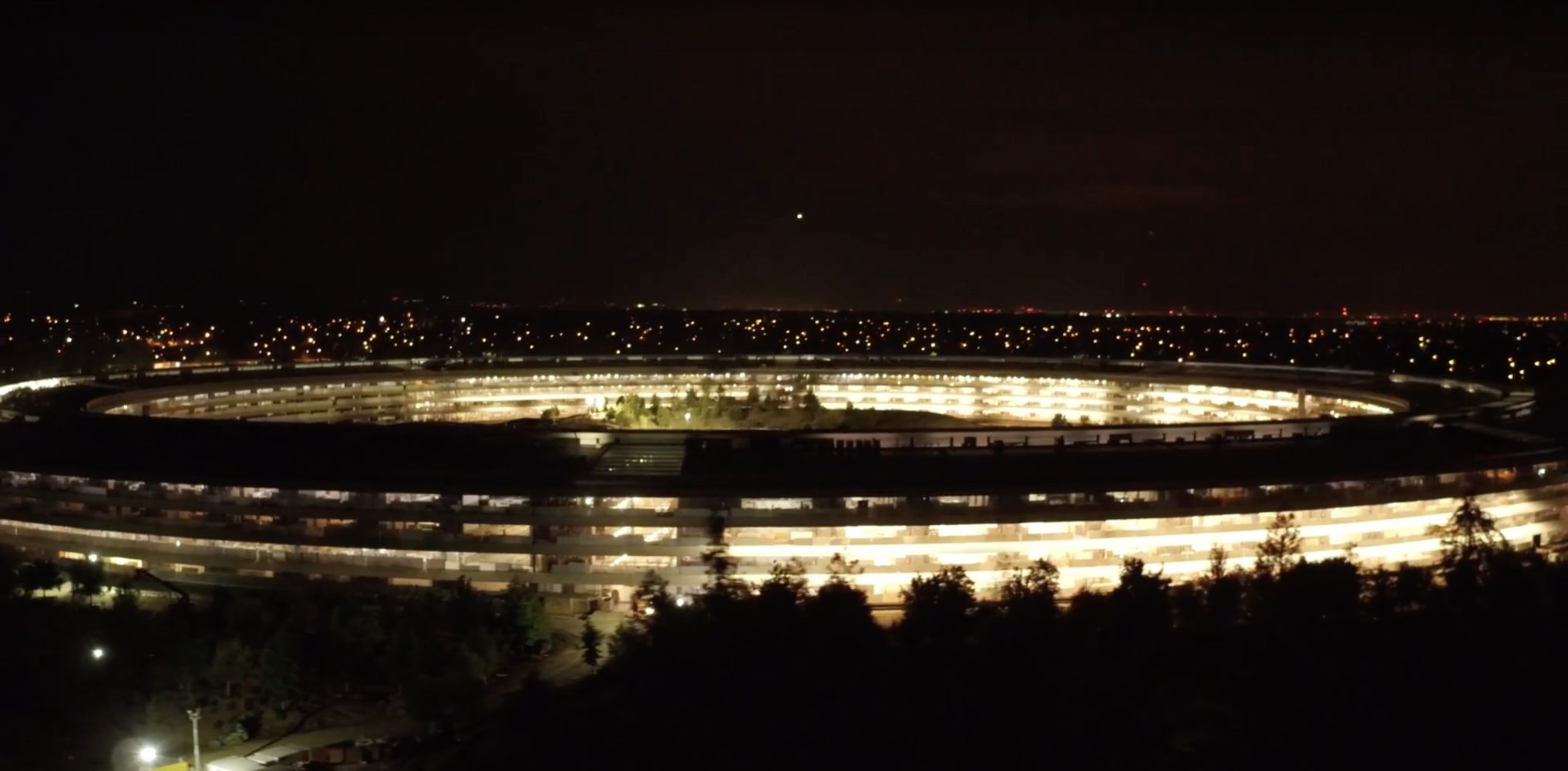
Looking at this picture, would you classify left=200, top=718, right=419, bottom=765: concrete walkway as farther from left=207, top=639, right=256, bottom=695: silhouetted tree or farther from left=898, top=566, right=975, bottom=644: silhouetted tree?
left=898, top=566, right=975, bottom=644: silhouetted tree

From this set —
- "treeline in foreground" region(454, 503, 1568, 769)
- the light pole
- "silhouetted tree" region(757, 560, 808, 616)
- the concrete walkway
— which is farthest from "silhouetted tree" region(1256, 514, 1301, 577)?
the light pole

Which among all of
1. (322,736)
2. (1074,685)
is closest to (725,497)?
(322,736)

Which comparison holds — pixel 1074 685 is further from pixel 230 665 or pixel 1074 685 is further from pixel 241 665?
pixel 230 665

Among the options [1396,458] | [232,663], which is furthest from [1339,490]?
[232,663]

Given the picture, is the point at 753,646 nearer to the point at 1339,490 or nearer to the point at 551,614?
the point at 551,614

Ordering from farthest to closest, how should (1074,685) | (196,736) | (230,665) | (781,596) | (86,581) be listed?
(86,581)
(230,665)
(196,736)
(781,596)
(1074,685)
